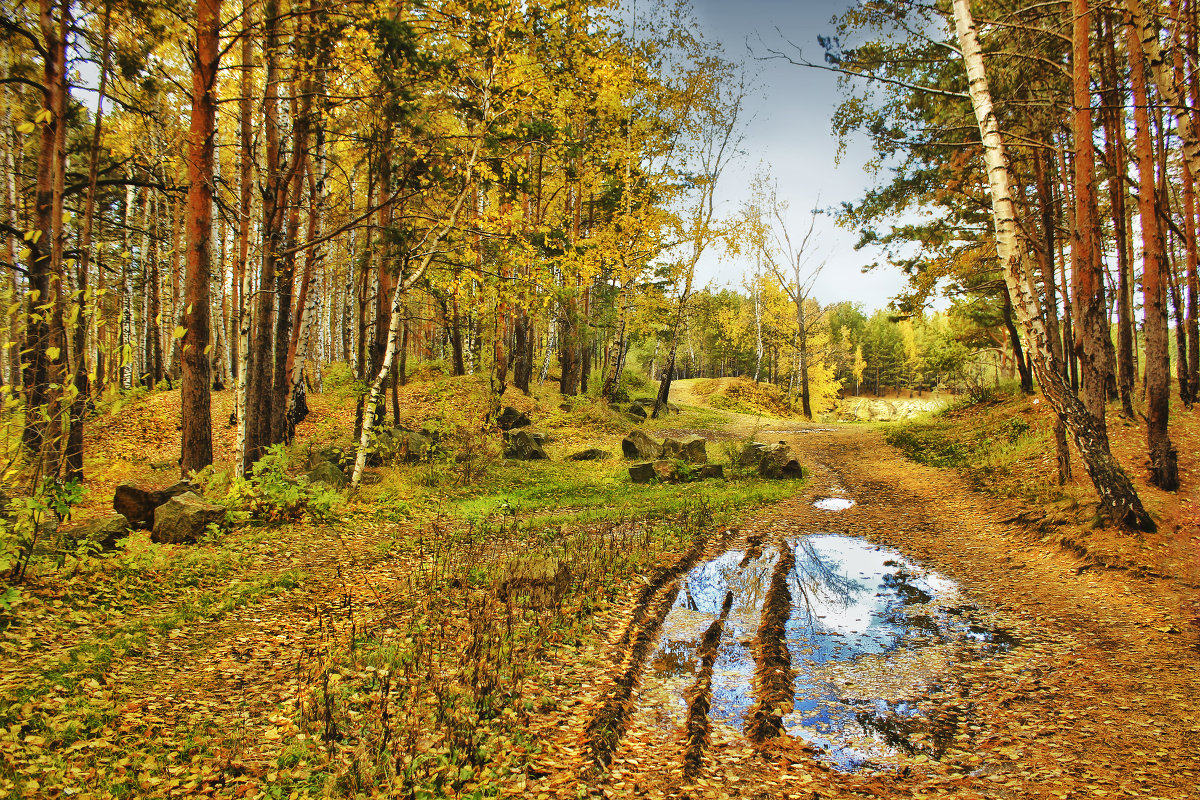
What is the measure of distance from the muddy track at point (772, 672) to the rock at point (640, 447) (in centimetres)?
814

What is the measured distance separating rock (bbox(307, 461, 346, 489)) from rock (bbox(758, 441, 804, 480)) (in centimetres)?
964

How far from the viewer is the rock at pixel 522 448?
14.5 meters

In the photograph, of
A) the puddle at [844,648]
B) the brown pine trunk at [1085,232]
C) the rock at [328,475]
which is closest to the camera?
the puddle at [844,648]

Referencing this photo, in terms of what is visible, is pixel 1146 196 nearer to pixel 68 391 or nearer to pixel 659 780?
pixel 659 780

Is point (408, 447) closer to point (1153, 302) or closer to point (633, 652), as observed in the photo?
point (633, 652)

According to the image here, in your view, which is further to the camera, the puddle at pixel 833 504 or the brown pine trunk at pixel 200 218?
the puddle at pixel 833 504

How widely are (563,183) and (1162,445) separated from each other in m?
18.0

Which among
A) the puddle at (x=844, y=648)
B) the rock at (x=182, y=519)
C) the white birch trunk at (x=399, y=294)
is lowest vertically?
the puddle at (x=844, y=648)

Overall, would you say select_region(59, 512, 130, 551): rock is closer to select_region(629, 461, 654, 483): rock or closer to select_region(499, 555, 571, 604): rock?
select_region(499, 555, 571, 604): rock

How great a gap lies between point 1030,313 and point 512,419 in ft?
43.3

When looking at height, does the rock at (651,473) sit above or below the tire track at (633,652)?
above

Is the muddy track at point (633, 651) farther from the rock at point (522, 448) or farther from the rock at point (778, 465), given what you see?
the rock at point (522, 448)

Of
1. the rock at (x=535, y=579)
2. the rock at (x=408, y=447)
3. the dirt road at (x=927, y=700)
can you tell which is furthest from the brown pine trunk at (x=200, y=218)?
the dirt road at (x=927, y=700)

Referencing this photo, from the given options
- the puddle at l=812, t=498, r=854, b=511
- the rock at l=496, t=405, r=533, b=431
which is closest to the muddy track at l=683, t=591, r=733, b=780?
the puddle at l=812, t=498, r=854, b=511
